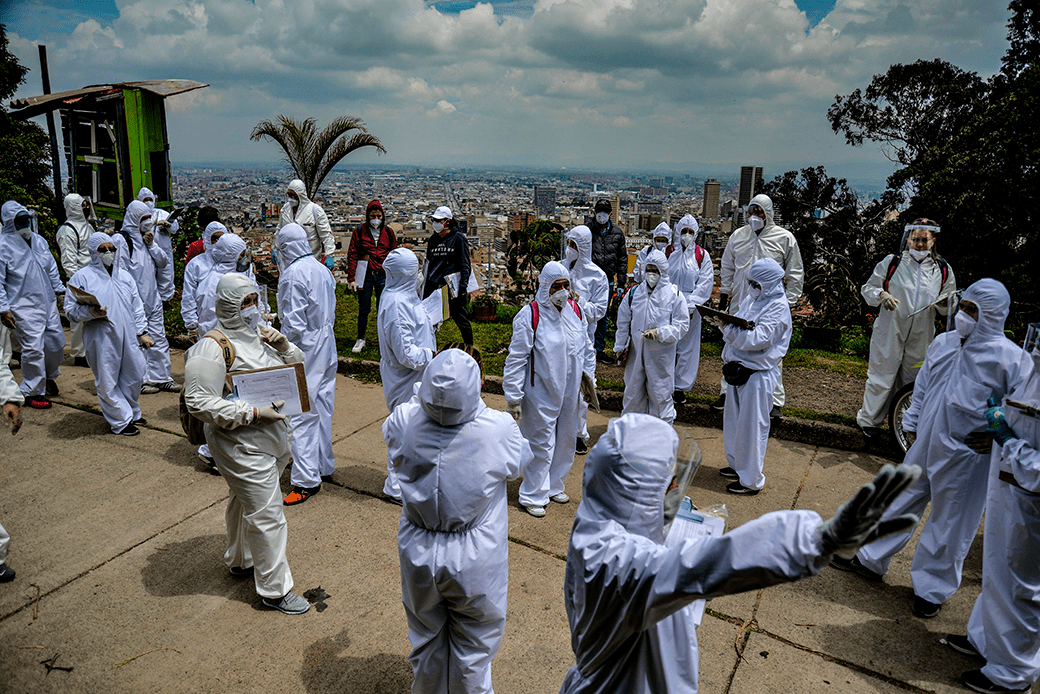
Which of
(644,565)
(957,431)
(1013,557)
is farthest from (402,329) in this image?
(1013,557)

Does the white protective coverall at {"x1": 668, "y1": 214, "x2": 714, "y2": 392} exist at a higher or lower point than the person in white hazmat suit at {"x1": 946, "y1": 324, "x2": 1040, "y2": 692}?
higher

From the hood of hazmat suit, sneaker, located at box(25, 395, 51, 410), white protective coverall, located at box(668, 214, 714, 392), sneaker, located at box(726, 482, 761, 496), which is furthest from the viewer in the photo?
white protective coverall, located at box(668, 214, 714, 392)

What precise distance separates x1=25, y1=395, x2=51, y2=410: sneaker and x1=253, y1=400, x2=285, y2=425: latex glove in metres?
5.52

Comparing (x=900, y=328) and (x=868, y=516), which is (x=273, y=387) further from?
(x=900, y=328)

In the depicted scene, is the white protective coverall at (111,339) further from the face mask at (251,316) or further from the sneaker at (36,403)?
the face mask at (251,316)

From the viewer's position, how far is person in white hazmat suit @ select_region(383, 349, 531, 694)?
284 centimetres

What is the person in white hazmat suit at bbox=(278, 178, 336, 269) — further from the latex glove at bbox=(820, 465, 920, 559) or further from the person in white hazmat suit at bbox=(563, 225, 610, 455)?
the latex glove at bbox=(820, 465, 920, 559)

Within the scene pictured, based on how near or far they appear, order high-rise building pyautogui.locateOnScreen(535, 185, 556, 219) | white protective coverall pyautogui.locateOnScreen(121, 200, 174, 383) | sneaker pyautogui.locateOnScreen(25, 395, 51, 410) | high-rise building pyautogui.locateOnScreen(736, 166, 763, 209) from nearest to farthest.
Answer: sneaker pyautogui.locateOnScreen(25, 395, 51, 410) < white protective coverall pyautogui.locateOnScreen(121, 200, 174, 383) < high-rise building pyautogui.locateOnScreen(736, 166, 763, 209) < high-rise building pyautogui.locateOnScreen(535, 185, 556, 219)

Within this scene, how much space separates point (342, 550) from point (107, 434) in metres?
3.83

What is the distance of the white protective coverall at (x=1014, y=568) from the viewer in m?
3.37

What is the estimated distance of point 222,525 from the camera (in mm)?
5121

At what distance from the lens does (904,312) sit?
6.34 meters

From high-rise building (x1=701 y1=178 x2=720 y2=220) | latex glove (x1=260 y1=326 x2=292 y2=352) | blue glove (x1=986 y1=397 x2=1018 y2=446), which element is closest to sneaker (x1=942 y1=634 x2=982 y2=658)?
blue glove (x1=986 y1=397 x2=1018 y2=446)

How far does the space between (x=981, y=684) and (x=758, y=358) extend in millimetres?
2814
